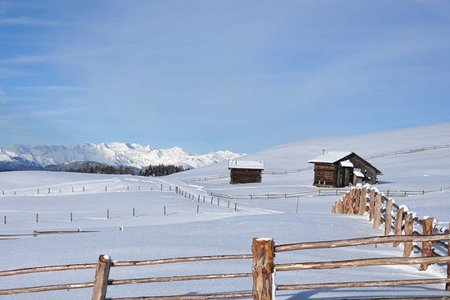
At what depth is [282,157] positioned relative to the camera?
13600cm

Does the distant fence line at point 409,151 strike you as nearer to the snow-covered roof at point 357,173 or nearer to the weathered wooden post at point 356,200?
the snow-covered roof at point 357,173

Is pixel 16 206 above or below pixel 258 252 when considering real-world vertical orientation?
below

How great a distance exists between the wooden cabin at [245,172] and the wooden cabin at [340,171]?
1488 cm

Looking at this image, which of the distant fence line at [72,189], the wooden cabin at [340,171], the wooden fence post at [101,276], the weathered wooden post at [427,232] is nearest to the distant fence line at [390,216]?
the weathered wooden post at [427,232]

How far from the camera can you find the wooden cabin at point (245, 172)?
88562mm

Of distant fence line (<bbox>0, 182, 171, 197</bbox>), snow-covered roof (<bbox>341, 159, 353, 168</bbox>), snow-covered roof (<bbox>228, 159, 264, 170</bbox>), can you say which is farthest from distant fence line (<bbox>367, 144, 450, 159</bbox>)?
distant fence line (<bbox>0, 182, 171, 197</bbox>)

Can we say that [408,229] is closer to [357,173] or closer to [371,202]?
[371,202]

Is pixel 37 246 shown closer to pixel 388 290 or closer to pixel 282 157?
pixel 388 290

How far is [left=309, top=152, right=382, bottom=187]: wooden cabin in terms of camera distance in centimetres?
7412

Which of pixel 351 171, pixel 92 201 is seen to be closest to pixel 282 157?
pixel 351 171

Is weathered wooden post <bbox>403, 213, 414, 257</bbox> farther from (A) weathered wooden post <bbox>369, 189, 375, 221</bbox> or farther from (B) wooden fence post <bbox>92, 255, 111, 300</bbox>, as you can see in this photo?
(B) wooden fence post <bbox>92, 255, 111, 300</bbox>

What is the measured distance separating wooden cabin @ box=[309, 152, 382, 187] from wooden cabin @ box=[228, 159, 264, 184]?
14.9 m

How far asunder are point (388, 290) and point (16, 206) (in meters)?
51.6

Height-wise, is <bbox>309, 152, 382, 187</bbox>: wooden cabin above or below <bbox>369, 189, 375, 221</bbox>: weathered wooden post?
above
